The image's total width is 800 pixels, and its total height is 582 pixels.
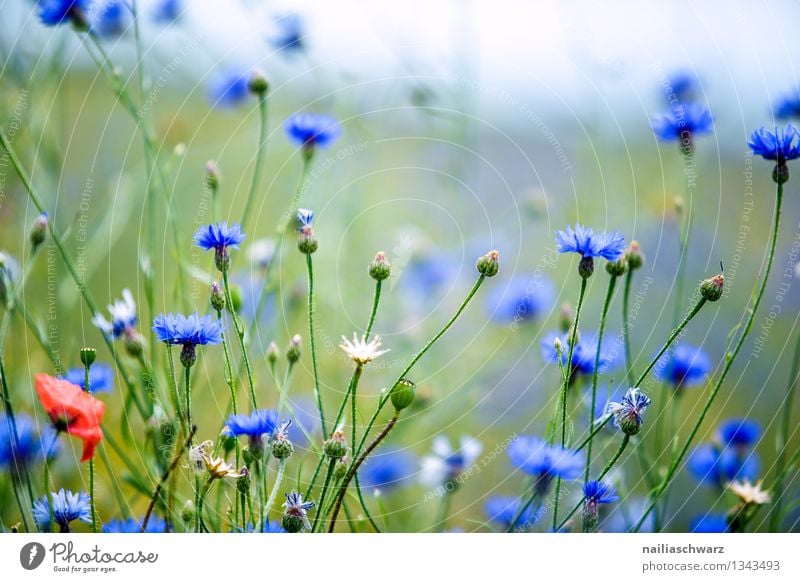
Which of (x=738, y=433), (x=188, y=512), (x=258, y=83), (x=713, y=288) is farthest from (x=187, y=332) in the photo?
(x=738, y=433)

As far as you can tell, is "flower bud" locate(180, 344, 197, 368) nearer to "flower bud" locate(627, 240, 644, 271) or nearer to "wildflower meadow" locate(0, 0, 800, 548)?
"wildflower meadow" locate(0, 0, 800, 548)

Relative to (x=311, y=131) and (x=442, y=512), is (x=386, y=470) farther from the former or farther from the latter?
(x=311, y=131)

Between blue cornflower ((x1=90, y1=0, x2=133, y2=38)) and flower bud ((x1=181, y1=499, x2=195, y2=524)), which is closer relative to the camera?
flower bud ((x1=181, y1=499, x2=195, y2=524))

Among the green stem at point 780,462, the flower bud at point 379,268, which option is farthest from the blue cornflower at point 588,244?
the green stem at point 780,462

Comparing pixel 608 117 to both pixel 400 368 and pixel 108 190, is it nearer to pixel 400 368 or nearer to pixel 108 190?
pixel 400 368

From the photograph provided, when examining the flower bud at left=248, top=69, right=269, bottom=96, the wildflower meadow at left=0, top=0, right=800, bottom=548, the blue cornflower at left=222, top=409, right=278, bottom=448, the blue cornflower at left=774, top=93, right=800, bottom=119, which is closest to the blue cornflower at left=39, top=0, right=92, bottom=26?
the wildflower meadow at left=0, top=0, right=800, bottom=548

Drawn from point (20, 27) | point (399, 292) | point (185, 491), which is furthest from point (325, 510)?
point (20, 27)
